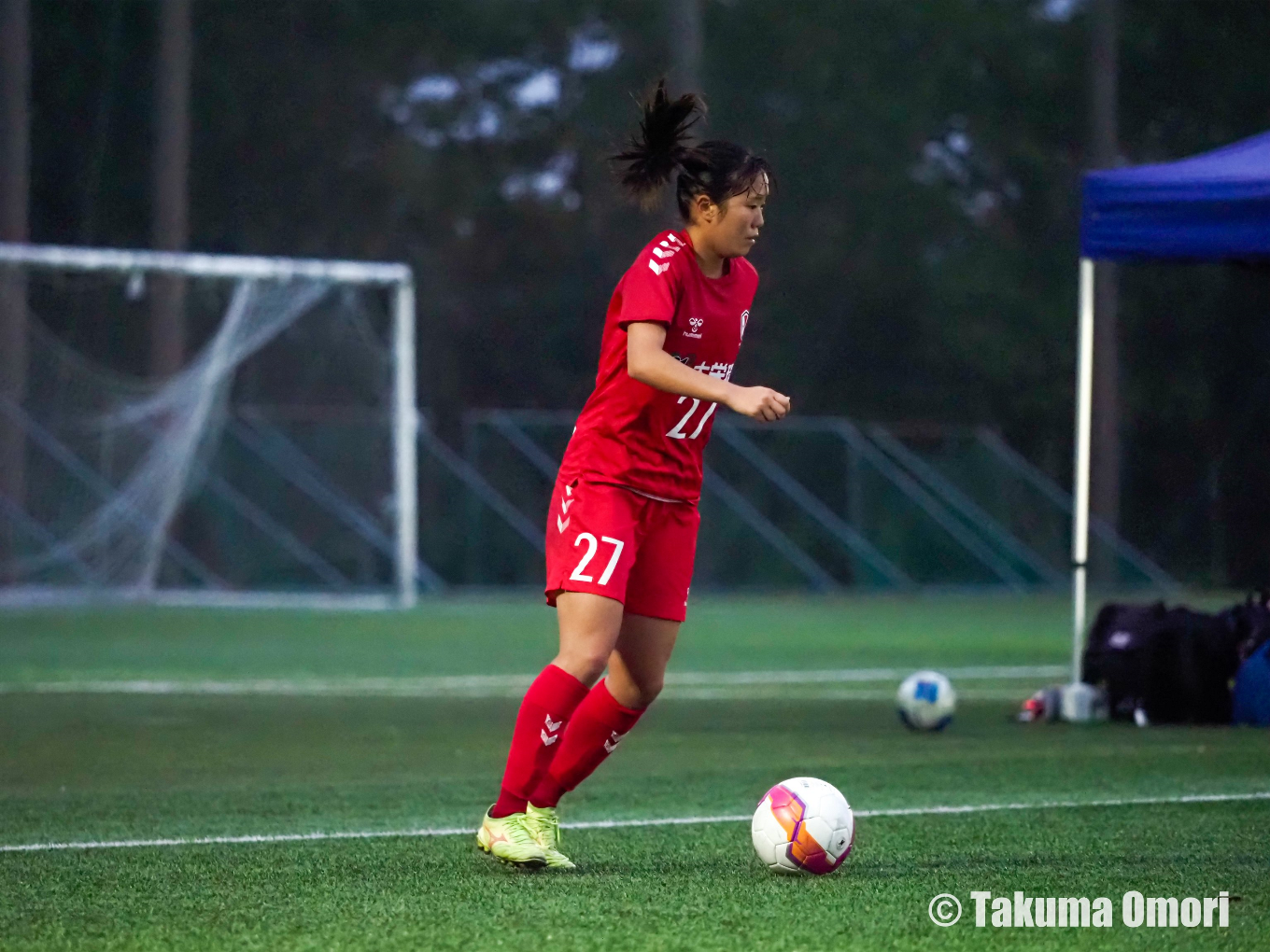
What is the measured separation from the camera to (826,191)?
120ft

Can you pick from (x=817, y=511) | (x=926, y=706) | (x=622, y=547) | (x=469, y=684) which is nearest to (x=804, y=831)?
(x=622, y=547)

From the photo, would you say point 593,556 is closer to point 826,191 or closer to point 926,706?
point 926,706

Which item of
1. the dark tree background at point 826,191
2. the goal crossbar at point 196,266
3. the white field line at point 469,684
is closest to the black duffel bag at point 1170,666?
the white field line at point 469,684

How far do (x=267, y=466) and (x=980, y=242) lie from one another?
15697 mm

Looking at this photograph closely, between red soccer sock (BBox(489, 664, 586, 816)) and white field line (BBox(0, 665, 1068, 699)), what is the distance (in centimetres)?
623

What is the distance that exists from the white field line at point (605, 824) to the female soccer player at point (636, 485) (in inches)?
30.1

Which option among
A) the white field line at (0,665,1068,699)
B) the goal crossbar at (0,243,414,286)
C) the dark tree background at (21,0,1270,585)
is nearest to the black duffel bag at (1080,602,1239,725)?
the white field line at (0,665,1068,699)

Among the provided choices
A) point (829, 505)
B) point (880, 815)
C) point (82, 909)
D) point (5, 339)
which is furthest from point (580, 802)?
point (829, 505)

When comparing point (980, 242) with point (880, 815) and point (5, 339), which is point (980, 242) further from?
point (880, 815)

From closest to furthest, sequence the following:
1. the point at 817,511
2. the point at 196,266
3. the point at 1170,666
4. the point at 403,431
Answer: the point at 1170,666
the point at 196,266
the point at 403,431
the point at 817,511

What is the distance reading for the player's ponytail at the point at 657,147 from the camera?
562 cm

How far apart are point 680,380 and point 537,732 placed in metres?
1.01

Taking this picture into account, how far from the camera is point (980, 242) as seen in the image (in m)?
36.7

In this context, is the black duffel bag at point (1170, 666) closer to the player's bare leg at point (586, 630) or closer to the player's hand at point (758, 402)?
the player's bare leg at point (586, 630)
